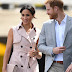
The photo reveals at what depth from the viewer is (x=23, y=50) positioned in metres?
4.54

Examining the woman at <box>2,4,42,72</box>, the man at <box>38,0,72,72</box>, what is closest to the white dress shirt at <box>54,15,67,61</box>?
the man at <box>38,0,72,72</box>

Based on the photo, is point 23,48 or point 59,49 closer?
point 59,49

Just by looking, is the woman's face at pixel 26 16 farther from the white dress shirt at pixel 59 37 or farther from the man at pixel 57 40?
the white dress shirt at pixel 59 37

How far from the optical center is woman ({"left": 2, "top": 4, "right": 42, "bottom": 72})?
178 inches

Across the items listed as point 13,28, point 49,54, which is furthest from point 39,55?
point 49,54

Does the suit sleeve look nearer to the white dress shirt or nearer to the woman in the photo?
the white dress shirt

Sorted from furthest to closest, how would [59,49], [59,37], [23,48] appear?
[23,48] < [59,37] < [59,49]

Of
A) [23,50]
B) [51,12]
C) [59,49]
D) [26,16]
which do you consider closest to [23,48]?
[23,50]

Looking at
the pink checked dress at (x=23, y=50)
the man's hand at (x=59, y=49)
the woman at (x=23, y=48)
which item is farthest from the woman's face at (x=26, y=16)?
the man's hand at (x=59, y=49)

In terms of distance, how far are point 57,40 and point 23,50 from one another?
98 cm

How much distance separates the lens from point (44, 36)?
3820 mm

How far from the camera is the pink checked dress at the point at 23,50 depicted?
4516 mm

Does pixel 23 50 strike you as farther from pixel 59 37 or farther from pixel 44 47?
pixel 59 37

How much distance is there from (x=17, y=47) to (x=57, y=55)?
99 centimetres
